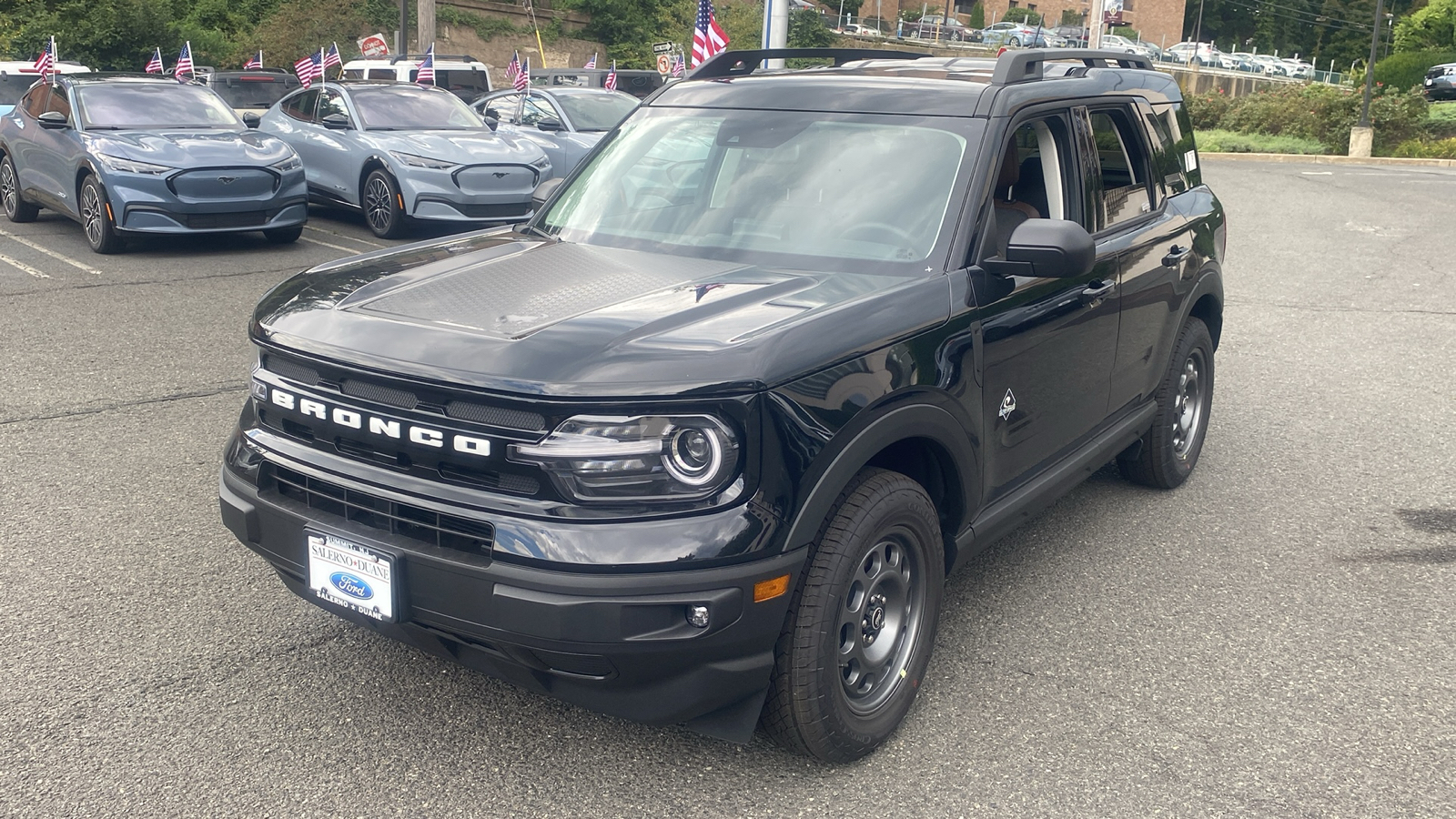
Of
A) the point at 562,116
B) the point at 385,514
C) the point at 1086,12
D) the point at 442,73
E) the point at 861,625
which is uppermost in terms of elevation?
the point at 1086,12

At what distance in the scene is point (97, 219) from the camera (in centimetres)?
1091

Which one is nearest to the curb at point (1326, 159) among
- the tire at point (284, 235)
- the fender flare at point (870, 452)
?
the tire at point (284, 235)

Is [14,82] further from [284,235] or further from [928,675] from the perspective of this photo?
[928,675]

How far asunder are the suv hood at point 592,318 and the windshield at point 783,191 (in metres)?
0.17

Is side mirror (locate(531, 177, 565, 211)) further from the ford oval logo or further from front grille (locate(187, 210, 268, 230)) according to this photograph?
front grille (locate(187, 210, 268, 230))

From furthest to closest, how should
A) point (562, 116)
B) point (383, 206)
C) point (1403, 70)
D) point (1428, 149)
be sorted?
1. point (1403, 70)
2. point (1428, 149)
3. point (562, 116)
4. point (383, 206)

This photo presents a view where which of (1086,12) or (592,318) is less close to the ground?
(1086,12)

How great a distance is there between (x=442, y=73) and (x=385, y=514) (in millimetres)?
20097

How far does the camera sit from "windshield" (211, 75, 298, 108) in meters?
22.7

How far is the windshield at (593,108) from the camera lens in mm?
14578

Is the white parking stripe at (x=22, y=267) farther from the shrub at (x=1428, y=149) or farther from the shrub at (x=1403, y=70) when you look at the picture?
the shrub at (x=1403, y=70)

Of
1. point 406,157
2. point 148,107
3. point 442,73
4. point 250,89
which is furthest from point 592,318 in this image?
point 250,89

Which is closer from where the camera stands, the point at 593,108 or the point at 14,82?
the point at 593,108

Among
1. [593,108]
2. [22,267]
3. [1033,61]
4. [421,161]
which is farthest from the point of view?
[593,108]
